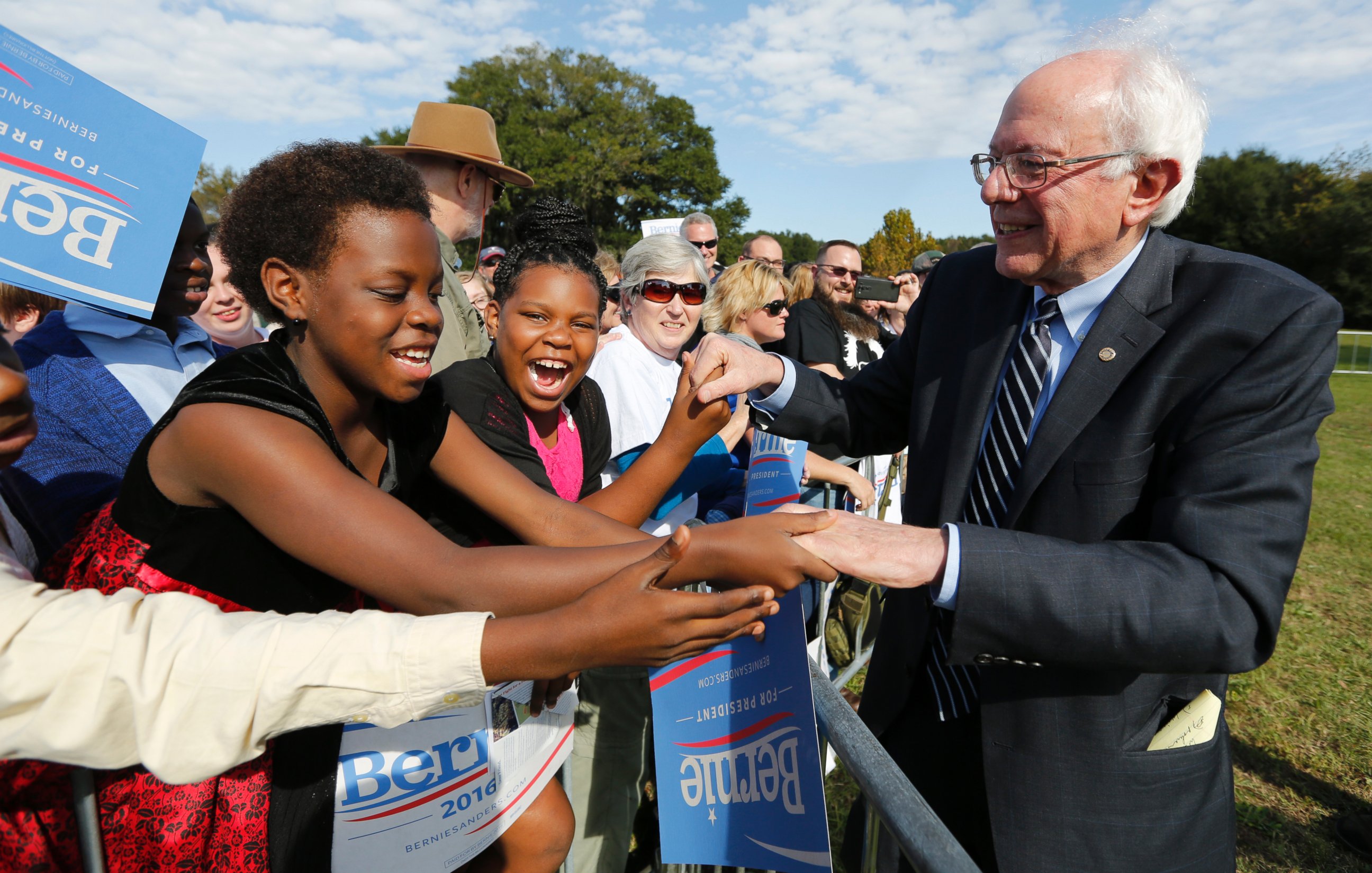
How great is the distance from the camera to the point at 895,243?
213 feet

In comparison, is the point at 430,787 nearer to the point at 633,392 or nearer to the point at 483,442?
the point at 483,442

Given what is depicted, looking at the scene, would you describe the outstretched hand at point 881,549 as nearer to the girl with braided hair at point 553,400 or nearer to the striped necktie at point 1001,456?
the striped necktie at point 1001,456

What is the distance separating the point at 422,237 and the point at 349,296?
0.23 m

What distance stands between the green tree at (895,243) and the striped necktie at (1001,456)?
2383 inches

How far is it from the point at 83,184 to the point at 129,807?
141 cm

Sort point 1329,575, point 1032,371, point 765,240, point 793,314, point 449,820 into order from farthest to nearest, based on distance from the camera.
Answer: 1. point 765,240
2. point 1329,575
3. point 793,314
4. point 1032,371
5. point 449,820

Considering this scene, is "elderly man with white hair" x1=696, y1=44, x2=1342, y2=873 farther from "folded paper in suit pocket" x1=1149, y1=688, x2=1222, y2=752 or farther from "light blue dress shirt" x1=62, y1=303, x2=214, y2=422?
"light blue dress shirt" x1=62, y1=303, x2=214, y2=422

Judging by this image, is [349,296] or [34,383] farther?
[34,383]

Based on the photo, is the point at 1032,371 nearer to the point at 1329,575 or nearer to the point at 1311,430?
the point at 1311,430

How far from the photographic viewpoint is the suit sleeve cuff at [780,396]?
252 centimetres

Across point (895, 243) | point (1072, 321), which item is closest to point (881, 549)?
point (1072, 321)

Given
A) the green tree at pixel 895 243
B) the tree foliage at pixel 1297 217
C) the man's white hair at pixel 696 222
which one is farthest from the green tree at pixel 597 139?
the man's white hair at pixel 696 222

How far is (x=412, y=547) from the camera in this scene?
5.20ft

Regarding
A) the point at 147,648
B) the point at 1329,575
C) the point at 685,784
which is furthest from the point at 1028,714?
the point at 1329,575
